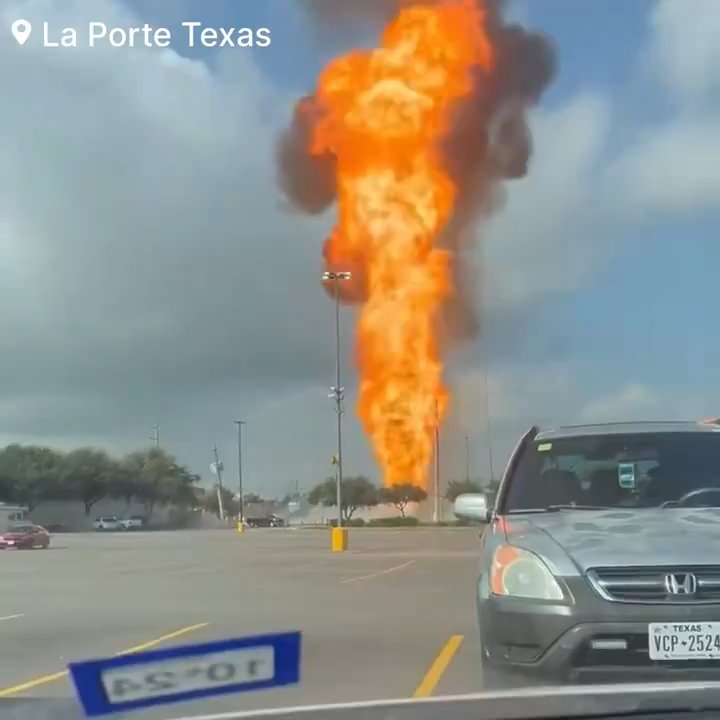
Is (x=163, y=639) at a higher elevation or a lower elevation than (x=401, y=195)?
lower

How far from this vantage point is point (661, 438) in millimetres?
7688

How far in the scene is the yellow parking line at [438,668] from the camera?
8.39 metres

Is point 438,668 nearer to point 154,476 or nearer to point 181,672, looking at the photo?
point 181,672

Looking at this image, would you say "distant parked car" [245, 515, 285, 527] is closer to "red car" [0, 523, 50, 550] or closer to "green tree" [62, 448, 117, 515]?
"green tree" [62, 448, 117, 515]

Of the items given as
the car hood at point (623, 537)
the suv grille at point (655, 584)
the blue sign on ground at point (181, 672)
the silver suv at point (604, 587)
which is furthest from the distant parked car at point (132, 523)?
the blue sign on ground at point (181, 672)

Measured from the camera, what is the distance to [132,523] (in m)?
89.9

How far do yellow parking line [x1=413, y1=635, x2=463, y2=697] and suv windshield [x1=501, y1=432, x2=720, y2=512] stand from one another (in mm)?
1575

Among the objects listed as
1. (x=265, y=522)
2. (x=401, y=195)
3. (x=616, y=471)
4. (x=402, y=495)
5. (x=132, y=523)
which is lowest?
(x=616, y=471)

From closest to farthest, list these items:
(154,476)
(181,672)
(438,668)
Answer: (181,672), (438,668), (154,476)

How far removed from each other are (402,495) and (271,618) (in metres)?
46.1

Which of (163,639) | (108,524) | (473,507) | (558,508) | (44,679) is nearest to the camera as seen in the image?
(558,508)

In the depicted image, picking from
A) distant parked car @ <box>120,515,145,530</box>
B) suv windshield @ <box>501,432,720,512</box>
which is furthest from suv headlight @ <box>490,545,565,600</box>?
distant parked car @ <box>120,515,145,530</box>

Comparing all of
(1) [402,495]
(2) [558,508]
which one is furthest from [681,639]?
(1) [402,495]

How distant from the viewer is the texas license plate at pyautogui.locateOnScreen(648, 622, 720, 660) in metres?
5.75
